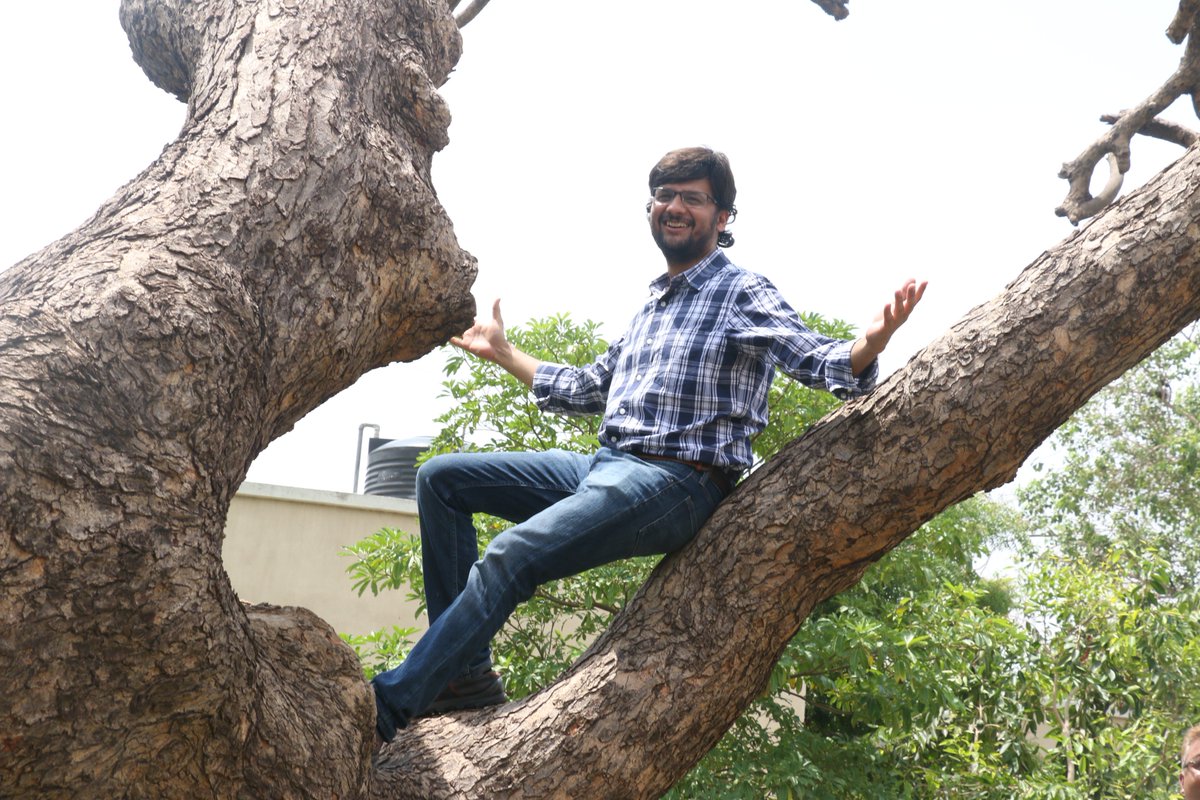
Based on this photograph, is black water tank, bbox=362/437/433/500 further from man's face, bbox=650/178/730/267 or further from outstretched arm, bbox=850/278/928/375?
outstretched arm, bbox=850/278/928/375

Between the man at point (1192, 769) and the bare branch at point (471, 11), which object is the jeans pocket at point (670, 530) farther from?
the bare branch at point (471, 11)

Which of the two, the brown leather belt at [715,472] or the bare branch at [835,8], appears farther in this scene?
the bare branch at [835,8]

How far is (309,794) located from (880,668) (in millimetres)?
3652

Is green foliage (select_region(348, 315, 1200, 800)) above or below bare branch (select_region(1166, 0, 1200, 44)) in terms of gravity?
below

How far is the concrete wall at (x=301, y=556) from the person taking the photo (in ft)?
31.1

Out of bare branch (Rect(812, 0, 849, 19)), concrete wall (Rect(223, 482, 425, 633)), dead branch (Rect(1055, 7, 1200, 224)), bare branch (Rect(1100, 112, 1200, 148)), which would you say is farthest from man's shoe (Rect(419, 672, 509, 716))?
concrete wall (Rect(223, 482, 425, 633))

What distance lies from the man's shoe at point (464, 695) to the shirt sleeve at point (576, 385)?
41.2 inches

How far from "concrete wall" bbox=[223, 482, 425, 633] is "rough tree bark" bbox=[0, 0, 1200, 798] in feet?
22.2

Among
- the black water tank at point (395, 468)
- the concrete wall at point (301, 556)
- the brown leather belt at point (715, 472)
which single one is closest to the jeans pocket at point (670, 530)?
the brown leather belt at point (715, 472)

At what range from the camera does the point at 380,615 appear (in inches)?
376

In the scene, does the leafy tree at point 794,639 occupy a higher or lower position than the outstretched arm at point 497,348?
lower

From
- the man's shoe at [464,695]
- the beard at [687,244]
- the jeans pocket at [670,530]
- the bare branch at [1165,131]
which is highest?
the beard at [687,244]

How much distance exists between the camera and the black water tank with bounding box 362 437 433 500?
37.1 ft

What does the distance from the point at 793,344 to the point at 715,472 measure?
0.40m
